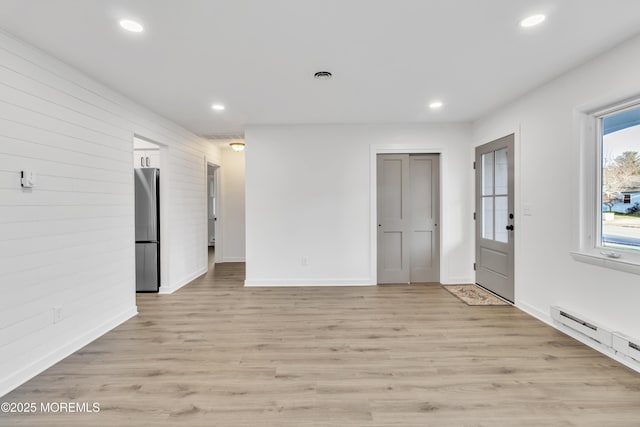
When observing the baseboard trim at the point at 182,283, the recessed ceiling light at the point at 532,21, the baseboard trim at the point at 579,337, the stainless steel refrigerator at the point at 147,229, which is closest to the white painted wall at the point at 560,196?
the baseboard trim at the point at 579,337

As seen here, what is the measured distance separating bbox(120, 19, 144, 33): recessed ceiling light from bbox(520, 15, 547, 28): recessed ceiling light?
8.75 ft

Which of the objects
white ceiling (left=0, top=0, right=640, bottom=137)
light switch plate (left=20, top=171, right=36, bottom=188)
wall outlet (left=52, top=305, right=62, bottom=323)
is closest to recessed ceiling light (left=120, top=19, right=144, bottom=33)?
white ceiling (left=0, top=0, right=640, bottom=137)

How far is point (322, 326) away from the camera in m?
3.22

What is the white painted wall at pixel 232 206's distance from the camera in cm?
708

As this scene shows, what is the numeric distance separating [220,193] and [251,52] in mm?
4924

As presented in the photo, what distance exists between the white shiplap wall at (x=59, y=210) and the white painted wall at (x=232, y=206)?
10.3ft

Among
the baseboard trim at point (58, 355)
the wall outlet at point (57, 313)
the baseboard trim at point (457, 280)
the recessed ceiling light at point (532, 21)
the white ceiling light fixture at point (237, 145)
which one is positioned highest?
the white ceiling light fixture at point (237, 145)

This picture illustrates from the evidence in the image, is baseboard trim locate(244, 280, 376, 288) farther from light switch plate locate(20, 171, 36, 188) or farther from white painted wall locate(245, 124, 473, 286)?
light switch plate locate(20, 171, 36, 188)

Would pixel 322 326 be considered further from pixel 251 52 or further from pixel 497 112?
pixel 497 112

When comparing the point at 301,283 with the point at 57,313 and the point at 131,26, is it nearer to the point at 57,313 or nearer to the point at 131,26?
the point at 57,313

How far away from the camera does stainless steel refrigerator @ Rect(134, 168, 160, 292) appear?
4449 mm

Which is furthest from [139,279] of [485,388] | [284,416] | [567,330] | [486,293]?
[567,330]

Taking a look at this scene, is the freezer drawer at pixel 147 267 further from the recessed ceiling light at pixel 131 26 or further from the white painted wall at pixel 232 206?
the recessed ceiling light at pixel 131 26

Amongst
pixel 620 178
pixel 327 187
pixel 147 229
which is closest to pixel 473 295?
pixel 620 178
